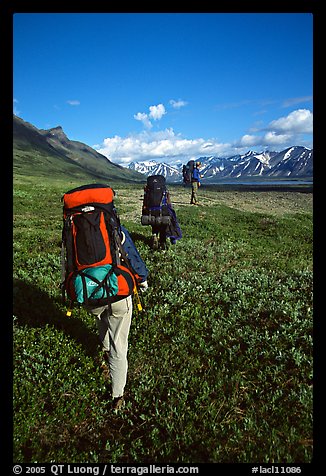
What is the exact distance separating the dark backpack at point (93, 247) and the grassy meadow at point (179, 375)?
6.56 ft

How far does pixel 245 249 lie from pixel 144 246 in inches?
192

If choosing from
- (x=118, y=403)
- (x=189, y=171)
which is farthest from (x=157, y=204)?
(x=189, y=171)

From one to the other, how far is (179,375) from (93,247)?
9.89ft

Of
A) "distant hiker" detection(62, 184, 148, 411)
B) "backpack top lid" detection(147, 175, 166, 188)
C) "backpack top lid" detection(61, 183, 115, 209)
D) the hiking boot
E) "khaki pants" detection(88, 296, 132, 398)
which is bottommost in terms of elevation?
the hiking boot

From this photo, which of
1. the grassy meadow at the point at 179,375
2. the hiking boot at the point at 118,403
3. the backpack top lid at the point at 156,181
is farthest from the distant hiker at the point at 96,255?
the backpack top lid at the point at 156,181

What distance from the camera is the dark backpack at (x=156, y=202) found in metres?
11.2

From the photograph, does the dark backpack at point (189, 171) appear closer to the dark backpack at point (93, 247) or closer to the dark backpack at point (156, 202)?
the dark backpack at point (156, 202)

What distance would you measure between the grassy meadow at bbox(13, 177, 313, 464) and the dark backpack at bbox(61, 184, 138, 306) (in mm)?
2000

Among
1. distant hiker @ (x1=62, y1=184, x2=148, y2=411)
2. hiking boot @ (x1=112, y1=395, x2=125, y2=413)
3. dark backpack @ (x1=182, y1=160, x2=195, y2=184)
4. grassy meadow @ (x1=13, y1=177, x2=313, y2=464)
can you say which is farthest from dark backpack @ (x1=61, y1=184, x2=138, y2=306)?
dark backpack @ (x1=182, y1=160, x2=195, y2=184)

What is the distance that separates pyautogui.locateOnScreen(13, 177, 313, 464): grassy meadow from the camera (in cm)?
401

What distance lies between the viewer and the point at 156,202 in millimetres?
11258

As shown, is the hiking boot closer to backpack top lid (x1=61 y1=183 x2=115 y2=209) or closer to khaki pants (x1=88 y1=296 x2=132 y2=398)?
khaki pants (x1=88 y1=296 x2=132 y2=398)
